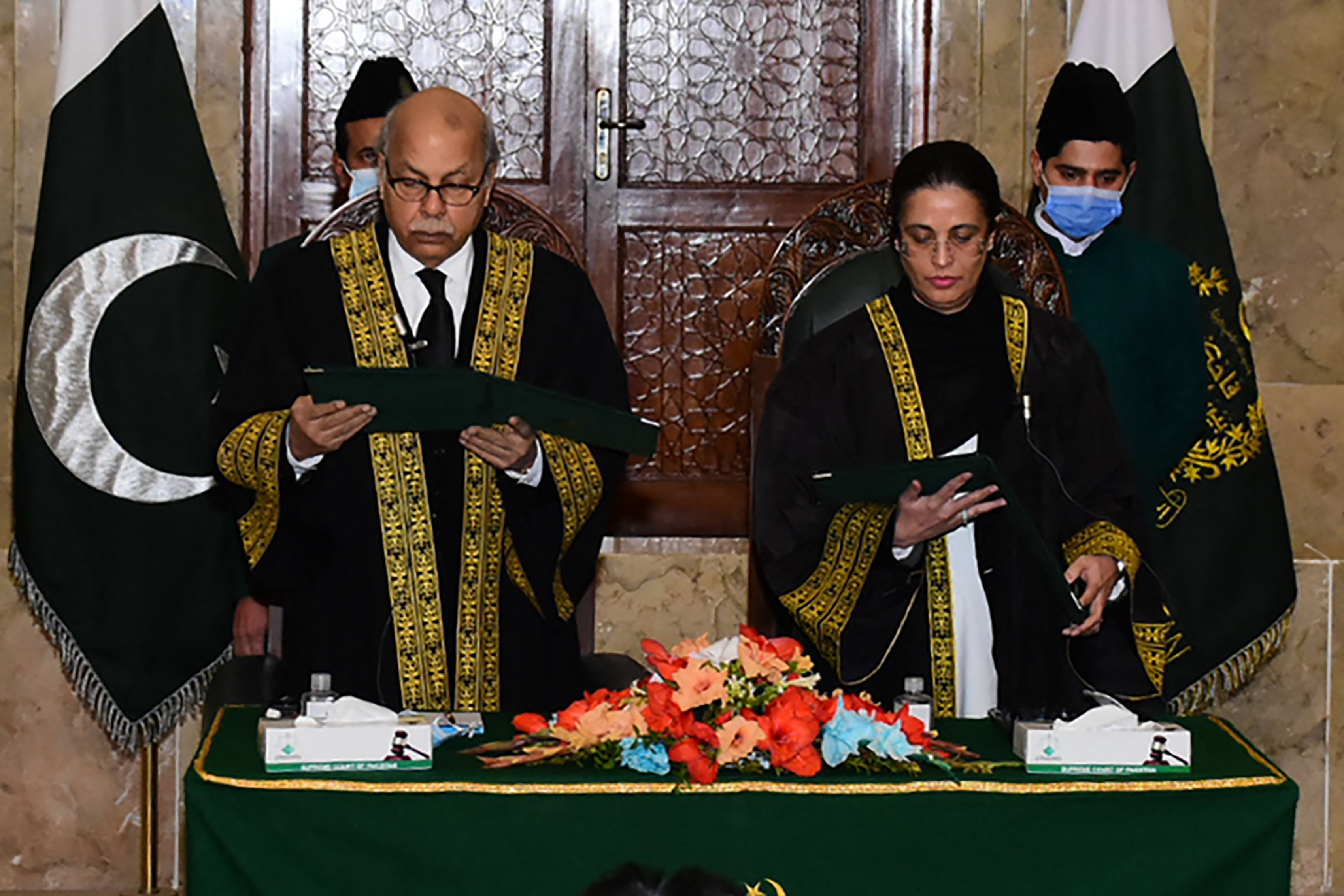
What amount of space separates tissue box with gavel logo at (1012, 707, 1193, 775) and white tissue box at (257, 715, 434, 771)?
34.8 inches

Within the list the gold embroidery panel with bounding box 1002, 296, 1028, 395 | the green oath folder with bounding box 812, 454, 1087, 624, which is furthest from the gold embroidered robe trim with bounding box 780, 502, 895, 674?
the gold embroidery panel with bounding box 1002, 296, 1028, 395

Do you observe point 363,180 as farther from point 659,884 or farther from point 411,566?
point 659,884

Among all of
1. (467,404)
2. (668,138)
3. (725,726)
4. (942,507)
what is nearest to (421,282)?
(467,404)

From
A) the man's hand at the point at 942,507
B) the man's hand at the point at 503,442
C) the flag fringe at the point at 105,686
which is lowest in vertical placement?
the flag fringe at the point at 105,686

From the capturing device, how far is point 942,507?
3.16 meters

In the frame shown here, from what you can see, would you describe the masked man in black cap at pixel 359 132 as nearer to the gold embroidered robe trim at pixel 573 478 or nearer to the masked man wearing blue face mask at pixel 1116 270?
the gold embroidered robe trim at pixel 573 478

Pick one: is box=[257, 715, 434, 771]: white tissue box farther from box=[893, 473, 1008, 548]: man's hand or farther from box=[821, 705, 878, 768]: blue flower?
box=[893, 473, 1008, 548]: man's hand

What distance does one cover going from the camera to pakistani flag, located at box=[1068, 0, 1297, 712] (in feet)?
15.0

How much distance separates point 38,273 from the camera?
14.5 feet

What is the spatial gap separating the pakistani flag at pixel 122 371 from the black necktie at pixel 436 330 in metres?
1.12

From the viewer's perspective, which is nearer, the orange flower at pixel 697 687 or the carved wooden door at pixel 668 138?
the orange flower at pixel 697 687

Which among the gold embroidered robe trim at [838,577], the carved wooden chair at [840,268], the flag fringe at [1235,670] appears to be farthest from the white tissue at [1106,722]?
the flag fringe at [1235,670]

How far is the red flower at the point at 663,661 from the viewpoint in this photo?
264 centimetres

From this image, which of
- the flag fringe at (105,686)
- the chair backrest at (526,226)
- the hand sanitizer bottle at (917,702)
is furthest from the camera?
the flag fringe at (105,686)
